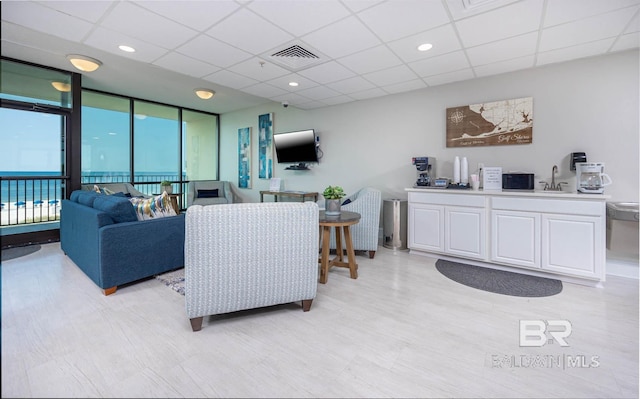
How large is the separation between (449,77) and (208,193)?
17.7ft

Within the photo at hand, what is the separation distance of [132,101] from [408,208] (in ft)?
19.3

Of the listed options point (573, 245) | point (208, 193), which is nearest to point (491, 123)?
point (573, 245)

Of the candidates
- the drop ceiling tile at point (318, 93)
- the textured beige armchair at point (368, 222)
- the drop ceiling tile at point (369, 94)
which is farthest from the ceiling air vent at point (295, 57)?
the textured beige armchair at point (368, 222)

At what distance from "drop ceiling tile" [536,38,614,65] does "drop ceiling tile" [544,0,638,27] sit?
70cm

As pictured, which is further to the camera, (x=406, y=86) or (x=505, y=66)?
(x=406, y=86)

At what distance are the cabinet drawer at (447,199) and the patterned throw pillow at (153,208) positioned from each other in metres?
3.10

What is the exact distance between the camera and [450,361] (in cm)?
184

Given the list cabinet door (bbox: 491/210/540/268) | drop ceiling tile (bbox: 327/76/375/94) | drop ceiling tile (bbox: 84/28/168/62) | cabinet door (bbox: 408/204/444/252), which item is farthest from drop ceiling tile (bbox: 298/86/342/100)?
cabinet door (bbox: 491/210/540/268)

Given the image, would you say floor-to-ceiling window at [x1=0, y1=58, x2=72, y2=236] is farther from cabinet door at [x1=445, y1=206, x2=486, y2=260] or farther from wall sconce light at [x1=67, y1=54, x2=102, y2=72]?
cabinet door at [x1=445, y1=206, x2=486, y2=260]

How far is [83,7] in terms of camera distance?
2467 millimetres

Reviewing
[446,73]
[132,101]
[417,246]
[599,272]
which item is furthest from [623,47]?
[132,101]

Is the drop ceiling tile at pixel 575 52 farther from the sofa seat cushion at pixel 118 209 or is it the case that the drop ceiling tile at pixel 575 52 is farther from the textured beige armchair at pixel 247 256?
the sofa seat cushion at pixel 118 209

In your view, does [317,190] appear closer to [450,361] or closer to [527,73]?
[527,73]

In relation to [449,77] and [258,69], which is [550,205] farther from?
[258,69]
